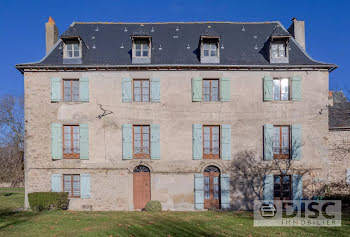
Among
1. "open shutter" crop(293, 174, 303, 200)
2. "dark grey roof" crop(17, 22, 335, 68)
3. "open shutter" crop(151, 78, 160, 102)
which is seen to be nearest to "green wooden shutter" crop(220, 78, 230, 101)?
"dark grey roof" crop(17, 22, 335, 68)

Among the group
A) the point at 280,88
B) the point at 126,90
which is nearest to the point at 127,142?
the point at 126,90

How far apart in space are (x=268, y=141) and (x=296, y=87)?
3286 millimetres

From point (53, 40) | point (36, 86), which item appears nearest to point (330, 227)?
point (36, 86)

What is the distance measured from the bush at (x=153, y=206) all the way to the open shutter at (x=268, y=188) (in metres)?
5.64

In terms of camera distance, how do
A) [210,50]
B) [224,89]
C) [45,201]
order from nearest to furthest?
[45,201] < [224,89] < [210,50]

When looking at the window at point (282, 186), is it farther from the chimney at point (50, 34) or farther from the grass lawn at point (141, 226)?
the chimney at point (50, 34)

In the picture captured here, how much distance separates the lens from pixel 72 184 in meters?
15.4

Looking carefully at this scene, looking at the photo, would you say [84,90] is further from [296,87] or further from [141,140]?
[296,87]

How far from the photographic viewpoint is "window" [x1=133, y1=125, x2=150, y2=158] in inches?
611

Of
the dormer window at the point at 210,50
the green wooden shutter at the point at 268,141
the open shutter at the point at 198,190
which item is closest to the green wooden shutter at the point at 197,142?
the open shutter at the point at 198,190

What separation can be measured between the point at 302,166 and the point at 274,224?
5.19 m

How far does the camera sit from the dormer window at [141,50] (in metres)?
15.8

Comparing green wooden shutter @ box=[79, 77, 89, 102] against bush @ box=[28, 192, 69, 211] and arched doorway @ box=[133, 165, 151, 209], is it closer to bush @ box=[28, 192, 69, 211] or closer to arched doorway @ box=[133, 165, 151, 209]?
arched doorway @ box=[133, 165, 151, 209]

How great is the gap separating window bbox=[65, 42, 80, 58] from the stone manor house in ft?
0.27
